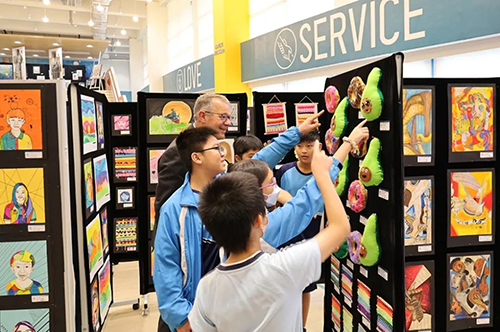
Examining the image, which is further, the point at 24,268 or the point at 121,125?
the point at 121,125

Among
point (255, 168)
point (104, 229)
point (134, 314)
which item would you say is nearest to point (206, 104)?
point (255, 168)

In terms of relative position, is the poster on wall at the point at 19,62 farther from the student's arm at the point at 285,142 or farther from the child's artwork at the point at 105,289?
the student's arm at the point at 285,142

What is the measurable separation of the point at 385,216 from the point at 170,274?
1.03 meters

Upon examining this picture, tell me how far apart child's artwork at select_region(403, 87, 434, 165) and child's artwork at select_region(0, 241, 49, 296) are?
7.23ft

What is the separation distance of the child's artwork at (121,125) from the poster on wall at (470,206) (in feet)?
10.7

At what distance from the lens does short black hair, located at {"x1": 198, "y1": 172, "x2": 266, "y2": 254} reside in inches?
45.3

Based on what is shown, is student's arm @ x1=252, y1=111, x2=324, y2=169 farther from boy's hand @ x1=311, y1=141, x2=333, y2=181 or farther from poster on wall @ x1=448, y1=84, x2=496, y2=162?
boy's hand @ x1=311, y1=141, x2=333, y2=181

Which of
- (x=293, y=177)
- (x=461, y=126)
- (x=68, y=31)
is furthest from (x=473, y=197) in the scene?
(x=68, y=31)

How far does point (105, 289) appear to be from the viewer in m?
3.12

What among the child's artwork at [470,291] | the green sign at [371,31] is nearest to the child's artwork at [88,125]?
the child's artwork at [470,291]

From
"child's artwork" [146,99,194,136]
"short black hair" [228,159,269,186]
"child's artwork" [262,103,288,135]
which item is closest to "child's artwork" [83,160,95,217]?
"child's artwork" [146,99,194,136]

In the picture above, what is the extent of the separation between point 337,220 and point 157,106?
2.46m

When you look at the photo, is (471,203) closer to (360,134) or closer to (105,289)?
(360,134)

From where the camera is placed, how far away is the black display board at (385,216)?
179 cm
